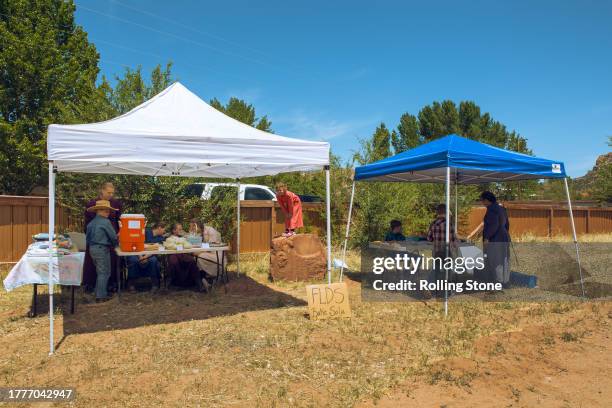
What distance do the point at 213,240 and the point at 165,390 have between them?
398 cm

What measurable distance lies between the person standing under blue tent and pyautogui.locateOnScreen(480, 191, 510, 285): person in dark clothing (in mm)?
5356

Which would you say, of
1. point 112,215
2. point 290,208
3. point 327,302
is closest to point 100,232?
point 112,215

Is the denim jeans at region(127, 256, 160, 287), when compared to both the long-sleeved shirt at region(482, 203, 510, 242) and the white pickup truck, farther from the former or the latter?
the long-sleeved shirt at region(482, 203, 510, 242)

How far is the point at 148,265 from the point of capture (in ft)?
26.1

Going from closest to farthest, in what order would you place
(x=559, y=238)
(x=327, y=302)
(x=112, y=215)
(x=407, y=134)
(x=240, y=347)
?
(x=240, y=347) < (x=327, y=302) < (x=112, y=215) < (x=559, y=238) < (x=407, y=134)

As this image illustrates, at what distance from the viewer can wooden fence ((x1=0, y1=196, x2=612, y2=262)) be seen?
8.84 m

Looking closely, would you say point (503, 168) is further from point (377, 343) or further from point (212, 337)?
point (212, 337)

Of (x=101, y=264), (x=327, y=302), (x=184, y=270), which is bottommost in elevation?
(x=327, y=302)

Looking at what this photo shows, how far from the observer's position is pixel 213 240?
25.3ft

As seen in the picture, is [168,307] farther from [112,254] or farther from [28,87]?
[28,87]

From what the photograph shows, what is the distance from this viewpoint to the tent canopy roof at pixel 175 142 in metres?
4.87

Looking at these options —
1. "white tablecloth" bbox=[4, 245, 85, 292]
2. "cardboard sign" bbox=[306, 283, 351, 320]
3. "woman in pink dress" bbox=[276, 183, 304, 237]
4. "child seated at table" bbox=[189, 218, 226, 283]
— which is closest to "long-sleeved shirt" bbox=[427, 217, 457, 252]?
"cardboard sign" bbox=[306, 283, 351, 320]

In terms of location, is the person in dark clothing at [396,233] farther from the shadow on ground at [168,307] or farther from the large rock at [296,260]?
the shadow on ground at [168,307]

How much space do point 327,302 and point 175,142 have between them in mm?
2756
